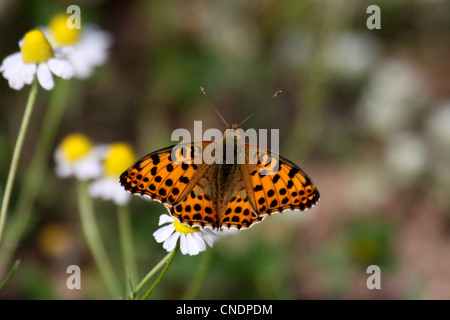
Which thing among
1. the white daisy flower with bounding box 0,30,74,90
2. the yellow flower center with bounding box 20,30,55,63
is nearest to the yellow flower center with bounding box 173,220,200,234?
the white daisy flower with bounding box 0,30,74,90

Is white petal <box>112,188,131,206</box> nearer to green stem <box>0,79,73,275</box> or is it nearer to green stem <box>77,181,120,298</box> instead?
green stem <box>77,181,120,298</box>

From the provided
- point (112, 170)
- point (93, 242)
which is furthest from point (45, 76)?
point (93, 242)

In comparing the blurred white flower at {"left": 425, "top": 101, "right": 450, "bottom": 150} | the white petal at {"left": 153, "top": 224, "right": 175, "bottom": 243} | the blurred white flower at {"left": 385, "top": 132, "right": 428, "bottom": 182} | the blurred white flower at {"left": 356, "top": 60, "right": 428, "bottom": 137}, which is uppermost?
the blurred white flower at {"left": 356, "top": 60, "right": 428, "bottom": 137}

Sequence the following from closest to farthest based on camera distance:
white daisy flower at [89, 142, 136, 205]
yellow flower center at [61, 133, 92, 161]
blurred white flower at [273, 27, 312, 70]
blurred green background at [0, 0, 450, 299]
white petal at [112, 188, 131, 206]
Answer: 1. white petal at [112, 188, 131, 206]
2. white daisy flower at [89, 142, 136, 205]
3. yellow flower center at [61, 133, 92, 161]
4. blurred green background at [0, 0, 450, 299]
5. blurred white flower at [273, 27, 312, 70]

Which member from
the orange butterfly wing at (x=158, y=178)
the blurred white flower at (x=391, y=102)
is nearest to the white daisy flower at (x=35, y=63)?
the orange butterfly wing at (x=158, y=178)

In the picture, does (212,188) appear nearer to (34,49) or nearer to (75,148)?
(34,49)

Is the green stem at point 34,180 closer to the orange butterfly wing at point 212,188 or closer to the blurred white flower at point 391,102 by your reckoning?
the orange butterfly wing at point 212,188

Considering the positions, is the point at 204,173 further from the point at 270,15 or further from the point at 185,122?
the point at 270,15
